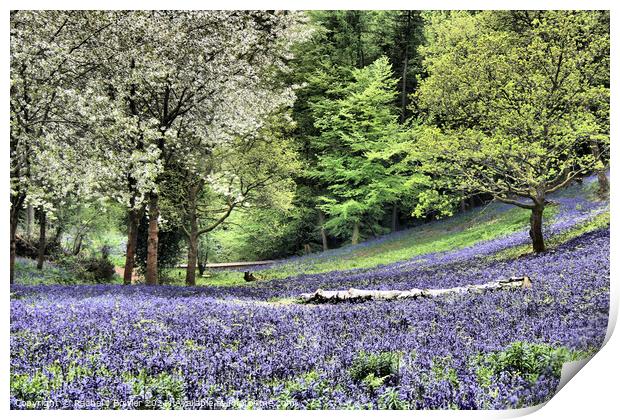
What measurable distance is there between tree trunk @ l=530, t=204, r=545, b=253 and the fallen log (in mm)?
957

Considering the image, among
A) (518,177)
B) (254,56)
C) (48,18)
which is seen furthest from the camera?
(254,56)

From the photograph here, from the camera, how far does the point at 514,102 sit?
7.92 meters

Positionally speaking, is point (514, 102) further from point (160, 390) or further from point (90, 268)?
point (90, 268)

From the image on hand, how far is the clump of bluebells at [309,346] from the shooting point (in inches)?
198

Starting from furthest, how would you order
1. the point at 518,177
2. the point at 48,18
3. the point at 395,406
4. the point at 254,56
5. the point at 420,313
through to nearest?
1. the point at 254,56
2. the point at 518,177
3. the point at 48,18
4. the point at 420,313
5. the point at 395,406

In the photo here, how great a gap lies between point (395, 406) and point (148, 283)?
14.3 ft

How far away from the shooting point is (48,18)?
23.9 feet

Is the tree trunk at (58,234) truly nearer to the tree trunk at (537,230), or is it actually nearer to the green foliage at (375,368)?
the green foliage at (375,368)

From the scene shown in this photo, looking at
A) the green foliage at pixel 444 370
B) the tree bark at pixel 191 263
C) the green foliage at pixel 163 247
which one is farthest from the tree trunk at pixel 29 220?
the green foliage at pixel 444 370

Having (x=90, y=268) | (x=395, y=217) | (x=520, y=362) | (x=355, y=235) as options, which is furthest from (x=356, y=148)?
(x=90, y=268)

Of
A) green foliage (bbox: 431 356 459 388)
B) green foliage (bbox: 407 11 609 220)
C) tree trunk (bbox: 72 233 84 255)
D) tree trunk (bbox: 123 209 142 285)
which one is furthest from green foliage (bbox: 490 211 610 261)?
tree trunk (bbox: 72 233 84 255)

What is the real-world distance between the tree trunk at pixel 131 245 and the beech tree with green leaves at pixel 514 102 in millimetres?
3995

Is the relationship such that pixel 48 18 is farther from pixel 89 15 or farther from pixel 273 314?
pixel 273 314

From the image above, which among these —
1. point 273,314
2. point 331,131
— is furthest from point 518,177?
point 273,314
